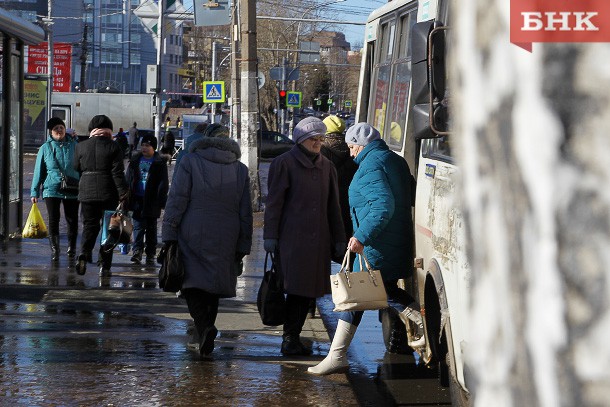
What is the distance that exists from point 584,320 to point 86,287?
10502 millimetres

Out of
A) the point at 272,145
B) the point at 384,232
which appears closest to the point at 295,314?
the point at 384,232

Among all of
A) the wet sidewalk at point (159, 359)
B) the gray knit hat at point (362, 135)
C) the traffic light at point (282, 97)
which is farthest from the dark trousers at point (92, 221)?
the traffic light at point (282, 97)

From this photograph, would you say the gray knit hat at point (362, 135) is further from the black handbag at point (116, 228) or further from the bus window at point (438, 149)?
the black handbag at point (116, 228)

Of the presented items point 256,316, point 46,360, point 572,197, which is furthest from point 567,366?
point 256,316

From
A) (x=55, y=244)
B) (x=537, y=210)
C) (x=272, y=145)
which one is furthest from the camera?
(x=272, y=145)

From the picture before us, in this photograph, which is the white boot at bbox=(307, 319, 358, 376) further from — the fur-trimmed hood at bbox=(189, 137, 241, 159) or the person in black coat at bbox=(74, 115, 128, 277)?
the person in black coat at bbox=(74, 115, 128, 277)

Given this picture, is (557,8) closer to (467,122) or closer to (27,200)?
(467,122)

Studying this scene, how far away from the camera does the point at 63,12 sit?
123 meters

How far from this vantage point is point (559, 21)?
107 centimetres

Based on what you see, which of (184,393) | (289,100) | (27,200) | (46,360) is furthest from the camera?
(289,100)

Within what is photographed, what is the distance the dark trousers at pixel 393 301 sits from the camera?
7.11m

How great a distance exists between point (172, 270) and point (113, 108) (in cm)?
5898

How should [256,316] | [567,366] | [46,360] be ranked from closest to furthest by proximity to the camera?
[567,366] → [46,360] → [256,316]

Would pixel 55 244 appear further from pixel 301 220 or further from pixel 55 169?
pixel 301 220
